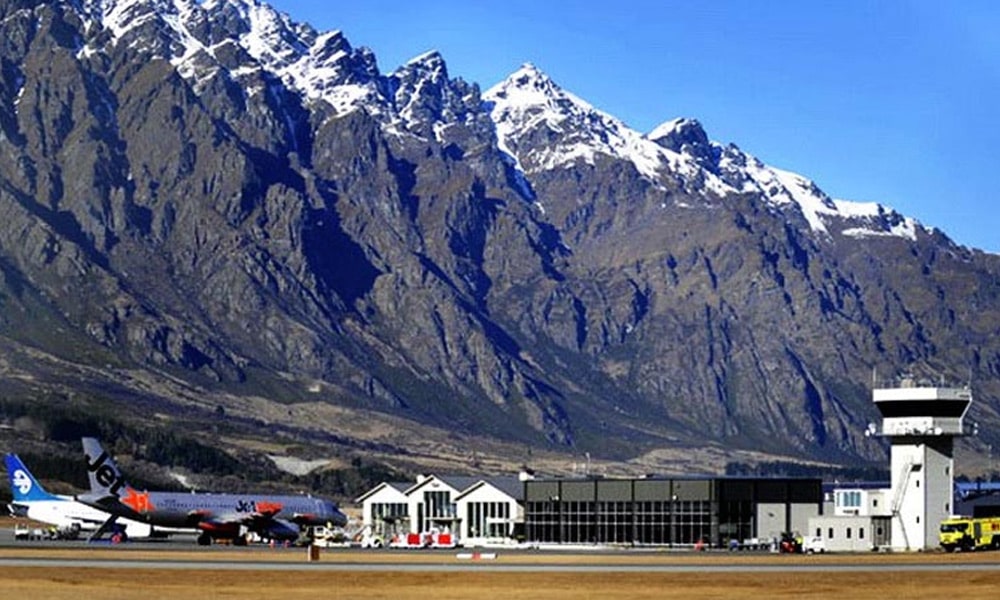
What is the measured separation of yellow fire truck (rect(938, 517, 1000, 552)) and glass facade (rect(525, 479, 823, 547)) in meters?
22.8

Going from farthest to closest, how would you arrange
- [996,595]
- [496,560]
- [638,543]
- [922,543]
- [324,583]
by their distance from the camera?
1. [638,543]
2. [922,543]
3. [496,560]
4. [324,583]
5. [996,595]

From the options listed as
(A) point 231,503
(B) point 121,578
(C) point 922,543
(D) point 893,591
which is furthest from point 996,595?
(A) point 231,503

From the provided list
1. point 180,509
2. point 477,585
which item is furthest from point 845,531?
point 477,585

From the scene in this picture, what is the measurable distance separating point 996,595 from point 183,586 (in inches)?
1562

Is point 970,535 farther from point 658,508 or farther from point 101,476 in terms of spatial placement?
point 101,476

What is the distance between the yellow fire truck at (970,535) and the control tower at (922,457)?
9.22 m

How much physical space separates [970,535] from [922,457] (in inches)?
549

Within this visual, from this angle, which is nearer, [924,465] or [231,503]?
[924,465]

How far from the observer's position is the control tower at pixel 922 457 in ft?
580

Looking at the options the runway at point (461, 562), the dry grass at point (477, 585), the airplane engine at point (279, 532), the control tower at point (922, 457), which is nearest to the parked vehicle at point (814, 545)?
the control tower at point (922, 457)

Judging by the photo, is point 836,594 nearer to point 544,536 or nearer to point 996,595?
point 996,595

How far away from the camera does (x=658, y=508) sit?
623ft

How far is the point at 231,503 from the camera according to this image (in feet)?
639

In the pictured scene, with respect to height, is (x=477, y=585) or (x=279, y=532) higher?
(x=279, y=532)
